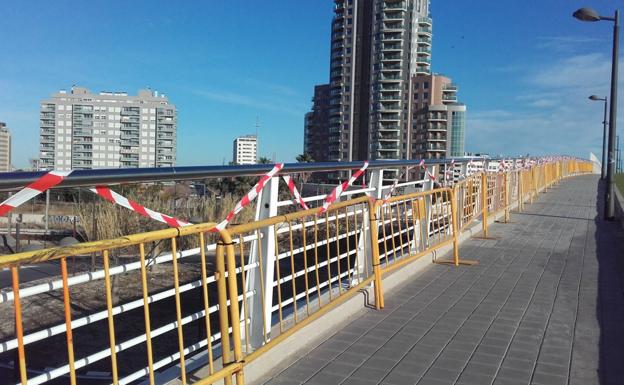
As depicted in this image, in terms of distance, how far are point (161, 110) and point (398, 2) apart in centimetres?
8470

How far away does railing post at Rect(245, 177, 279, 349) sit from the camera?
417cm

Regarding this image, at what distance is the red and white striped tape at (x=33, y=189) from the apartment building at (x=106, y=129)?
142 ft

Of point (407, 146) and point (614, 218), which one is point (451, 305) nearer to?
point (614, 218)

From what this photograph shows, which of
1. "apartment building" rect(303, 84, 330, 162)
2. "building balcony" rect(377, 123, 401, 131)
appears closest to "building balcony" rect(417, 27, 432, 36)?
"building balcony" rect(377, 123, 401, 131)

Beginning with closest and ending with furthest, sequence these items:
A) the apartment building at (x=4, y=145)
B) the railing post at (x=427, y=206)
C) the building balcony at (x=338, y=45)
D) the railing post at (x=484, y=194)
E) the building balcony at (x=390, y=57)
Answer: the railing post at (x=427, y=206), the railing post at (x=484, y=194), the apartment building at (x=4, y=145), the building balcony at (x=390, y=57), the building balcony at (x=338, y=45)

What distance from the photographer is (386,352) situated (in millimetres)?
4496

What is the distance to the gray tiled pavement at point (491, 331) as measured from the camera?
13.3ft

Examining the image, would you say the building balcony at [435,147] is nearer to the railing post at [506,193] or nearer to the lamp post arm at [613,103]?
the lamp post arm at [613,103]

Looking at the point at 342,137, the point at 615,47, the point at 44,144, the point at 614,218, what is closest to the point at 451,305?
the point at 614,218

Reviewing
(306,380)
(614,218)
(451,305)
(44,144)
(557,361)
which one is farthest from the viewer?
(44,144)

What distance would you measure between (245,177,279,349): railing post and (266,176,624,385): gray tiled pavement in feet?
1.17

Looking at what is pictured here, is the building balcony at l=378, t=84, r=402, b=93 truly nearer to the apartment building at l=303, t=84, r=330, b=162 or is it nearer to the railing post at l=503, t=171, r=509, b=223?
the apartment building at l=303, t=84, r=330, b=162

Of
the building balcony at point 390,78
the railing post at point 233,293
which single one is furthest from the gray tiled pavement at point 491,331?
the building balcony at point 390,78

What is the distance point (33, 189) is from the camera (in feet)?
7.95
